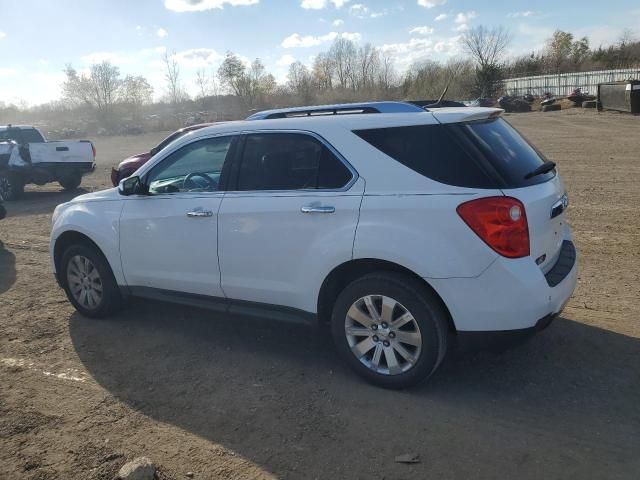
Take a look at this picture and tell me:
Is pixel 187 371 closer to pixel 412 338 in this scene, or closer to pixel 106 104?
pixel 412 338

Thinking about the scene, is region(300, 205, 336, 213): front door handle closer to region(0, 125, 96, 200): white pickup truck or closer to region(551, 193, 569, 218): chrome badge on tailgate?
region(551, 193, 569, 218): chrome badge on tailgate

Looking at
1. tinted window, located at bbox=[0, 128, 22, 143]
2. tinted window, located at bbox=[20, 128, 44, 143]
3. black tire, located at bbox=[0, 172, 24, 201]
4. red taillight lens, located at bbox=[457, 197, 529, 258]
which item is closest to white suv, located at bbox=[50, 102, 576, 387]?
red taillight lens, located at bbox=[457, 197, 529, 258]

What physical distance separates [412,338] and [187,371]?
1.76 metres

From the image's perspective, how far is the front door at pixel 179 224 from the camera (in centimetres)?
435

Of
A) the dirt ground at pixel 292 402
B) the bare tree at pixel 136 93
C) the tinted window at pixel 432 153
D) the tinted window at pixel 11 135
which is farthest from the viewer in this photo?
the bare tree at pixel 136 93

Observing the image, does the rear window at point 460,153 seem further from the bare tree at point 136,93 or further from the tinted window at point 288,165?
the bare tree at point 136,93

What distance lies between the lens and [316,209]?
3.74m

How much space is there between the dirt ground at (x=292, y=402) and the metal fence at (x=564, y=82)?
4766 cm

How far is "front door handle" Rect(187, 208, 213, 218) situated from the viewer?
14.0ft

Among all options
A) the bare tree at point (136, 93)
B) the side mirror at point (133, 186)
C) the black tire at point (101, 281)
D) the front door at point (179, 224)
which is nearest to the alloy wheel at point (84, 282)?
the black tire at point (101, 281)

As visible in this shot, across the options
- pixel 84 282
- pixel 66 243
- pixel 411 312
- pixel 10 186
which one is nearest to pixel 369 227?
pixel 411 312

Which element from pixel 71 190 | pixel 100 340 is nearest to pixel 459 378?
pixel 100 340

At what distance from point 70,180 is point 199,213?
12.9 m

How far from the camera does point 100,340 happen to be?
4879 mm
